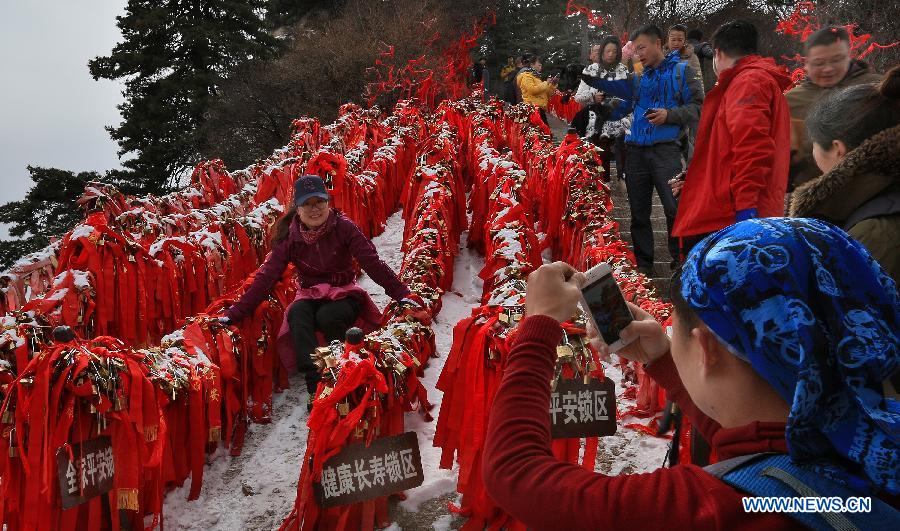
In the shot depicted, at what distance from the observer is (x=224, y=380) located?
10.8ft

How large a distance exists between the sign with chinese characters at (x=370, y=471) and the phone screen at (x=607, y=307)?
1.33 meters

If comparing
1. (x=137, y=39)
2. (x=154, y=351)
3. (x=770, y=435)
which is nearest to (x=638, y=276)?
(x=154, y=351)

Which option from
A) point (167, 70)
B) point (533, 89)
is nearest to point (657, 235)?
point (533, 89)

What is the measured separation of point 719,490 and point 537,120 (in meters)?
8.83

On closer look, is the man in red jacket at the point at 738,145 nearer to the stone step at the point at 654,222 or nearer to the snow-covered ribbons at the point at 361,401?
the snow-covered ribbons at the point at 361,401

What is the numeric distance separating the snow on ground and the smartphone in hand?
63.8 inches

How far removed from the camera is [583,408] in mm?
2275

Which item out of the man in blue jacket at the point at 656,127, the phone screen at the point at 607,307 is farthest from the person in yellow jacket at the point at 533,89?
Answer: the phone screen at the point at 607,307

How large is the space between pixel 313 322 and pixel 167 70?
58.7 ft

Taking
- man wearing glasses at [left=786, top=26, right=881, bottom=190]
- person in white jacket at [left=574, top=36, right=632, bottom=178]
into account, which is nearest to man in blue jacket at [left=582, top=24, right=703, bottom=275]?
man wearing glasses at [left=786, top=26, right=881, bottom=190]

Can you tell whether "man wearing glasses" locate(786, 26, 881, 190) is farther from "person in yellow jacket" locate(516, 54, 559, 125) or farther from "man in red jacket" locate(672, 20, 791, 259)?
"person in yellow jacket" locate(516, 54, 559, 125)

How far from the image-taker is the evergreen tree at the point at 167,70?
17891 millimetres

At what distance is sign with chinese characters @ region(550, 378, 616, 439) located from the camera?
88.4 inches

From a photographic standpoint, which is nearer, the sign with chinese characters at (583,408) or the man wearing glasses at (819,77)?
the sign with chinese characters at (583,408)
